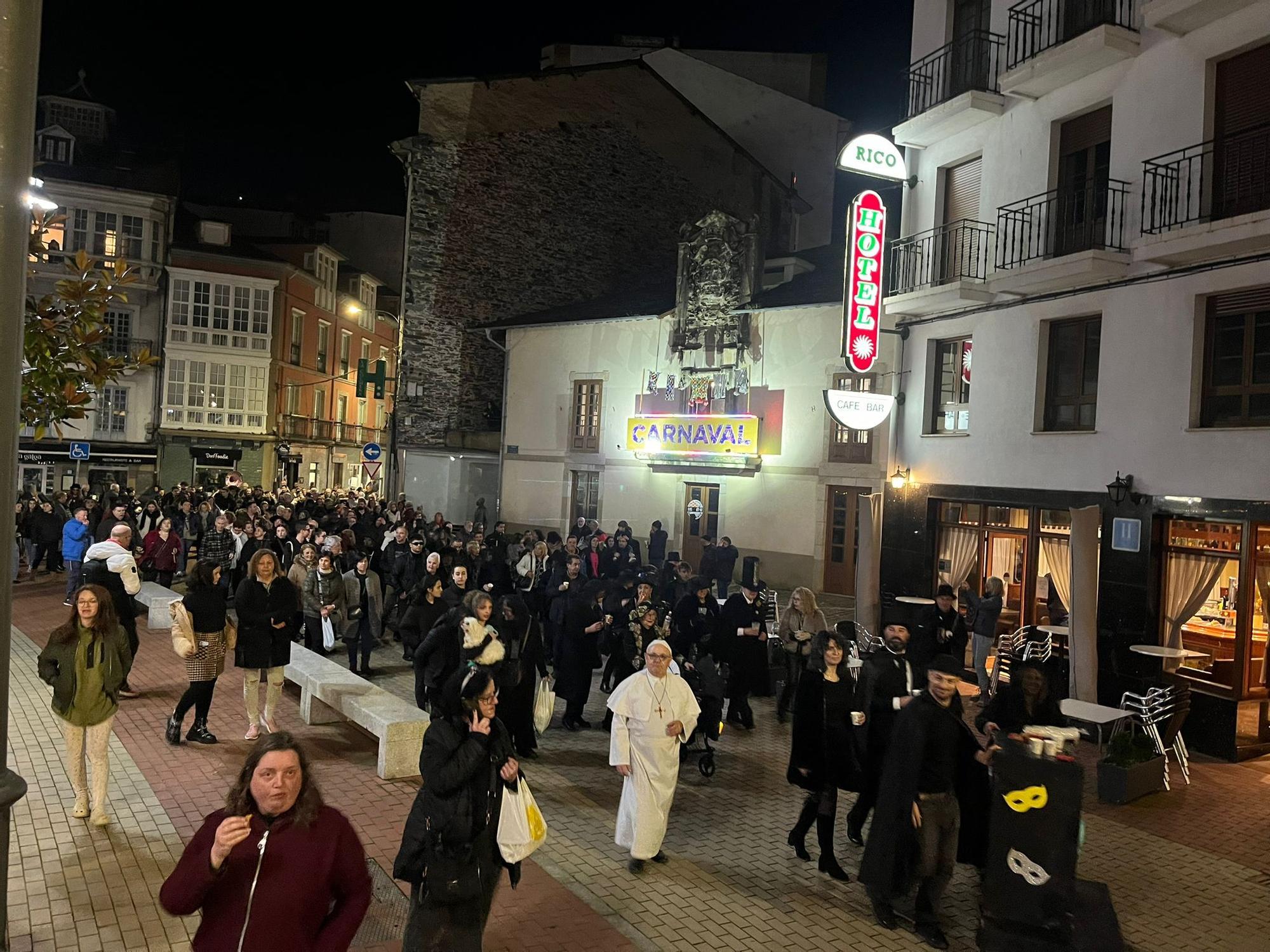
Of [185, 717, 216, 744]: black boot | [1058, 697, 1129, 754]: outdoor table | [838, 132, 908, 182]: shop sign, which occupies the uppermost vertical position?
[838, 132, 908, 182]: shop sign

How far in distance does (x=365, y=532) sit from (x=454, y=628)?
11753mm

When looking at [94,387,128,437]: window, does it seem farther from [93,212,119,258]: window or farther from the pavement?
the pavement

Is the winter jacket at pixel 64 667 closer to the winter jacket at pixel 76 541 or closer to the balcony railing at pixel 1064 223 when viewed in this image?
the winter jacket at pixel 76 541

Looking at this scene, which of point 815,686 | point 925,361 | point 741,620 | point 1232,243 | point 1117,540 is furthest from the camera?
point 925,361

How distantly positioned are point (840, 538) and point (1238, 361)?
10362 mm

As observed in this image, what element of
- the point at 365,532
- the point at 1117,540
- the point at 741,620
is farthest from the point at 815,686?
the point at 365,532

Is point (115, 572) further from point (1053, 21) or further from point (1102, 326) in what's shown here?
point (1053, 21)

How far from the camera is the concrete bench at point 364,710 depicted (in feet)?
26.6

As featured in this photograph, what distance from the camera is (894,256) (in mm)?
16578

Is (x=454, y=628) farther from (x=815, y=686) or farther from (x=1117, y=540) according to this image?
(x=1117, y=540)

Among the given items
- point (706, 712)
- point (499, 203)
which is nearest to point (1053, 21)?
point (706, 712)

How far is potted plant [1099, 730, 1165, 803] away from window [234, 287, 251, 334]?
40.3m

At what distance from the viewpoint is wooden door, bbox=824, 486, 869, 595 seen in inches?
797

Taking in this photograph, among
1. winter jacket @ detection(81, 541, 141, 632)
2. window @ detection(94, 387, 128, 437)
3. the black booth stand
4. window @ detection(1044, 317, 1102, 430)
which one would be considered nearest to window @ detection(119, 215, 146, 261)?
window @ detection(94, 387, 128, 437)
